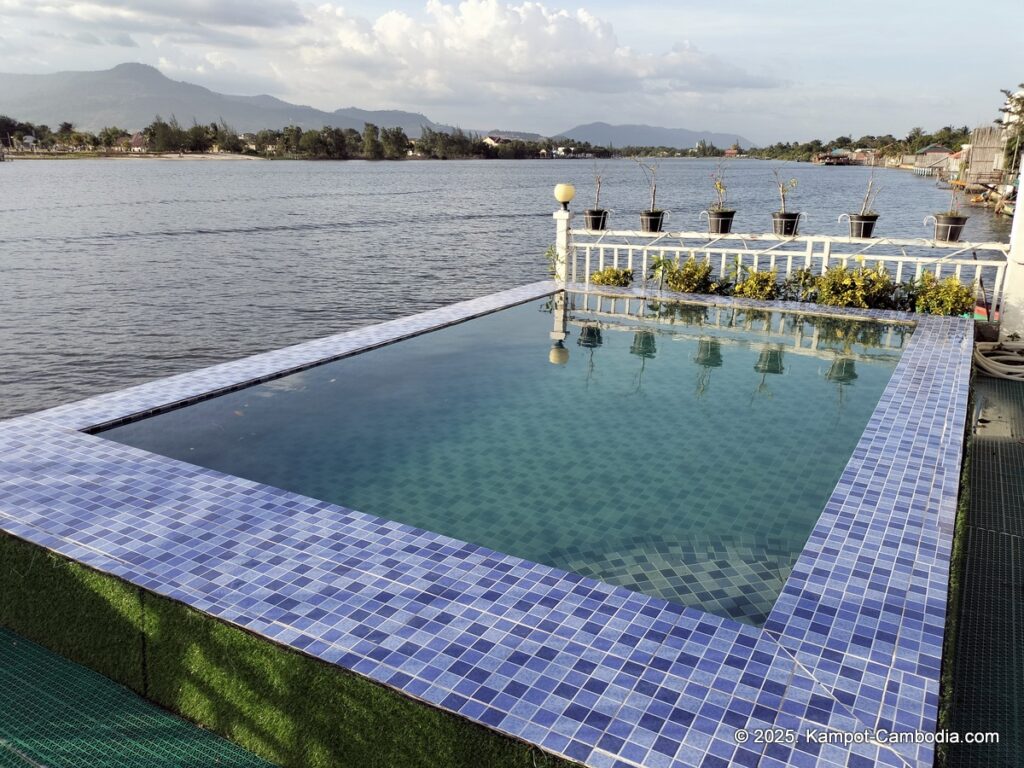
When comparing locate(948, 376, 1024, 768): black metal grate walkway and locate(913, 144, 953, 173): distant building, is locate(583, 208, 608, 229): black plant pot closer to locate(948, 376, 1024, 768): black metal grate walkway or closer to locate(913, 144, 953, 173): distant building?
locate(948, 376, 1024, 768): black metal grate walkway

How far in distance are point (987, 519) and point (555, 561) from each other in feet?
9.52

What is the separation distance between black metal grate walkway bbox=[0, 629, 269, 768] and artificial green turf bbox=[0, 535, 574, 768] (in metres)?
0.05

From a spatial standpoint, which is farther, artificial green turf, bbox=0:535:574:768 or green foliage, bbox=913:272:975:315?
green foliage, bbox=913:272:975:315

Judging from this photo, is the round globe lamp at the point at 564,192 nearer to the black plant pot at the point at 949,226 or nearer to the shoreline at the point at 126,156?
the black plant pot at the point at 949,226

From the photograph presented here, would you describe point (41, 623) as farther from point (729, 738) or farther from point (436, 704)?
point (729, 738)

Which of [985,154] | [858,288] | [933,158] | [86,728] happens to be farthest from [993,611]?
[933,158]

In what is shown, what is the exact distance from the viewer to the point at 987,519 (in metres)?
4.52

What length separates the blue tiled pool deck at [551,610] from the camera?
2.31 metres

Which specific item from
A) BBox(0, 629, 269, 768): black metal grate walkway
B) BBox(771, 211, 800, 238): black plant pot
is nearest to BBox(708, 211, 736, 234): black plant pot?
BBox(771, 211, 800, 238): black plant pot

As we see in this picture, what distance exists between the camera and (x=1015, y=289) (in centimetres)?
791

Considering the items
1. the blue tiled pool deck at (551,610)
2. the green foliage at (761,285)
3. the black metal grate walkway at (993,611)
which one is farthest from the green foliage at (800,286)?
the blue tiled pool deck at (551,610)

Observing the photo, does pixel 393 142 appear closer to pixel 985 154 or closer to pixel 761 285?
pixel 985 154

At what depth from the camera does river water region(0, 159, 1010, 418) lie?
14.0 m

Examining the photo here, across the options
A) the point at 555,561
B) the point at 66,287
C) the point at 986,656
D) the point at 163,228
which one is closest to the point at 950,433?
the point at 986,656
